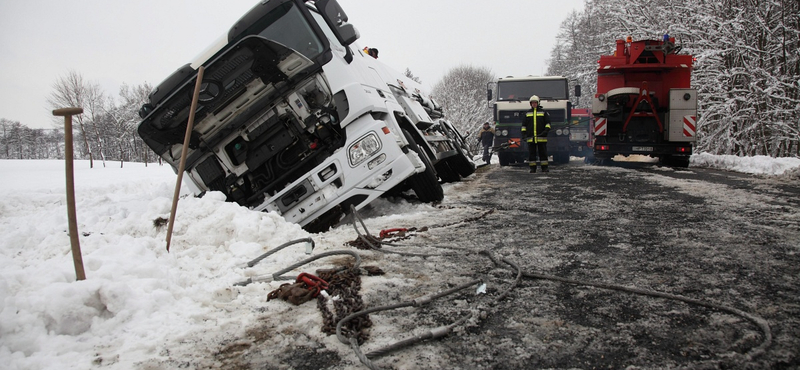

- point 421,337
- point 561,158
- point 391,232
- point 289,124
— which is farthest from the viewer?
point 561,158

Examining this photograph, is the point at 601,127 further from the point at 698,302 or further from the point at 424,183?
the point at 698,302

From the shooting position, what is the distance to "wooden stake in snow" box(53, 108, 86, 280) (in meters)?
2.14

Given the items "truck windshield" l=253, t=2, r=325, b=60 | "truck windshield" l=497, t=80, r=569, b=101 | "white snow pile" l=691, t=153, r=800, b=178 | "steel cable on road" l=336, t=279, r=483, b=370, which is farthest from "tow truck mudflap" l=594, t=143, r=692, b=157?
"steel cable on road" l=336, t=279, r=483, b=370

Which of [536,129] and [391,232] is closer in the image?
[391,232]

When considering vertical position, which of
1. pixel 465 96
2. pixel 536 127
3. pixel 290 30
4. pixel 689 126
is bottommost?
pixel 689 126

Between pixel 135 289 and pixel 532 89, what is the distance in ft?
44.2

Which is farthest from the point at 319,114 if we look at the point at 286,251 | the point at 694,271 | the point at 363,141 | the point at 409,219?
the point at 694,271

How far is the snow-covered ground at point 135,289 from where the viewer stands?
1852 mm

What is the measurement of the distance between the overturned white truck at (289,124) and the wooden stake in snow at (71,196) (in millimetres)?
2006

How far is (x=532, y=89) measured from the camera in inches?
552

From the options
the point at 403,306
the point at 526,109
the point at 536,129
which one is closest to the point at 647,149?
the point at 536,129

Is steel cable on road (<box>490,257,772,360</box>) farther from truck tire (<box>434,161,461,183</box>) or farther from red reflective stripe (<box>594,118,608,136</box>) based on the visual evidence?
red reflective stripe (<box>594,118,608,136</box>)

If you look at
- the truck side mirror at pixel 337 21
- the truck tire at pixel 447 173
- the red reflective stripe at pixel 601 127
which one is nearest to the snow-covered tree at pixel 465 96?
the red reflective stripe at pixel 601 127

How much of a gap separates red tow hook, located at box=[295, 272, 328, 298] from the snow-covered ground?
0.64 feet
